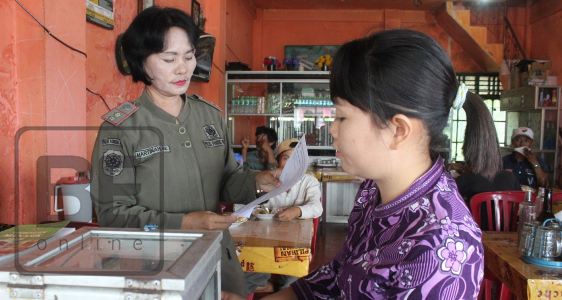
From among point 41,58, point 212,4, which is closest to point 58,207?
point 41,58

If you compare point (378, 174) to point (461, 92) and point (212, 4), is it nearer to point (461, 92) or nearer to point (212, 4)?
point (461, 92)

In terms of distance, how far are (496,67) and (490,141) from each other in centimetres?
869

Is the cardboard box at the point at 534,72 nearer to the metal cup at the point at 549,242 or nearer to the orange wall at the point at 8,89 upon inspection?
the metal cup at the point at 549,242

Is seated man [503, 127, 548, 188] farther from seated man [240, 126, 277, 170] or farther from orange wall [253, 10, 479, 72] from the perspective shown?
orange wall [253, 10, 479, 72]

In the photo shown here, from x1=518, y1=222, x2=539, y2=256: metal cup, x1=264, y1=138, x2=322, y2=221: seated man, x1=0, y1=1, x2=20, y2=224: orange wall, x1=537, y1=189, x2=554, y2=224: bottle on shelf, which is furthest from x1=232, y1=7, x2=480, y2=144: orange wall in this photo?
x1=0, y1=1, x2=20, y2=224: orange wall

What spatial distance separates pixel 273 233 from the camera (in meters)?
2.54

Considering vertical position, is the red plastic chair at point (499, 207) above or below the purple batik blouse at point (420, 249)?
below

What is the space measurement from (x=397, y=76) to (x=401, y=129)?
11 centimetres

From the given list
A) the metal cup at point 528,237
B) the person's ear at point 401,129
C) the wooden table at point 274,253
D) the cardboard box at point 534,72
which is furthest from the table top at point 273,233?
the cardboard box at point 534,72

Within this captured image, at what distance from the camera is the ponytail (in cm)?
100

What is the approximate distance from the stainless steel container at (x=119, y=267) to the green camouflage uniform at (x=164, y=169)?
441 millimetres

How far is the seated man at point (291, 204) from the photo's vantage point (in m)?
2.84

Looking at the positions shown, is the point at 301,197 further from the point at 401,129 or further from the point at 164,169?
the point at 401,129

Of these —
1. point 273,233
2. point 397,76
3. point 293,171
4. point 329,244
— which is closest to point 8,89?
point 293,171
